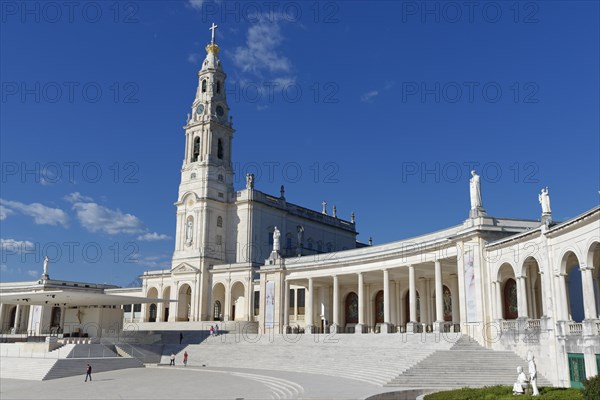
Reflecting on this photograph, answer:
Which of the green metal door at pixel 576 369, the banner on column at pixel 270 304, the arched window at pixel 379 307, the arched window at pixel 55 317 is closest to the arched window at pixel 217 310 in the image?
the banner on column at pixel 270 304

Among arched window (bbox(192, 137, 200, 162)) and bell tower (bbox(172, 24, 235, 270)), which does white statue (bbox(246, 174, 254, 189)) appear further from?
arched window (bbox(192, 137, 200, 162))

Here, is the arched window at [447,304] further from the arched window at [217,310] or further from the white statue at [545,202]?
the arched window at [217,310]

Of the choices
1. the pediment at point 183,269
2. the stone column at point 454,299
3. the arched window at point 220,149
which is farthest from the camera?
the arched window at point 220,149

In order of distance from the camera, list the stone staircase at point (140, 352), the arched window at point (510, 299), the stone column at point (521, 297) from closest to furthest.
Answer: the stone column at point (521, 297)
the arched window at point (510, 299)
the stone staircase at point (140, 352)

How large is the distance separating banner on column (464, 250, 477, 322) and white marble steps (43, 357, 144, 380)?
25821 millimetres

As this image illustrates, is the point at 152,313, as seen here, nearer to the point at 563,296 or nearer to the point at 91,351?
the point at 91,351

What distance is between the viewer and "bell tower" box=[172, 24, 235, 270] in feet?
216

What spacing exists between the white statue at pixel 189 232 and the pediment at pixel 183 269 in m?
2.66

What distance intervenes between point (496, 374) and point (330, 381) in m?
9.04

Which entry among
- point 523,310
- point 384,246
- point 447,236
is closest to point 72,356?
point 384,246

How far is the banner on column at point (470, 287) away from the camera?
3600cm

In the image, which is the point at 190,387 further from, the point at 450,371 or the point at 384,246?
the point at 384,246

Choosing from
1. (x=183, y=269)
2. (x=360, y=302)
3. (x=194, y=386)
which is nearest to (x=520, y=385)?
(x=194, y=386)

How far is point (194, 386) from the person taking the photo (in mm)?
30109
